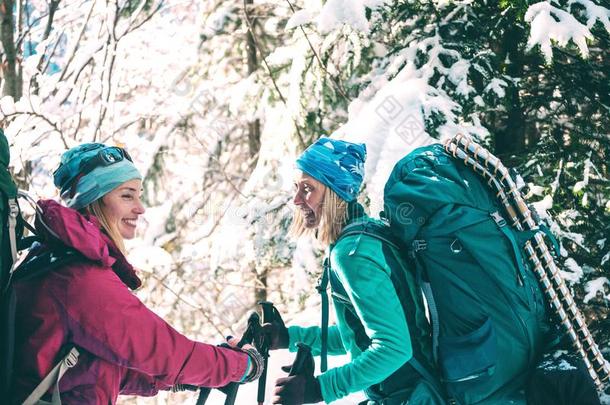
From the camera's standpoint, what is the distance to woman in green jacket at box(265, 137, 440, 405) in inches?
95.4

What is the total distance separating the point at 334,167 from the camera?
2795 millimetres

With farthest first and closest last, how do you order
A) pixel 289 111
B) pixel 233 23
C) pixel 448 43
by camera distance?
pixel 233 23, pixel 289 111, pixel 448 43

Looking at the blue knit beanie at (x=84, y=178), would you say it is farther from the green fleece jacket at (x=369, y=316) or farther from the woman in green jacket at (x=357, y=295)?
the green fleece jacket at (x=369, y=316)

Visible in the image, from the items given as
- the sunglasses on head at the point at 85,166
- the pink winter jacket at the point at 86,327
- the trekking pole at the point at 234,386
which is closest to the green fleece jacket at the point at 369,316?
the trekking pole at the point at 234,386

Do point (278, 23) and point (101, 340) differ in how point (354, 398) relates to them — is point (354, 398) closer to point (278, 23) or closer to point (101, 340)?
point (101, 340)

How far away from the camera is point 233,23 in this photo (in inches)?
369

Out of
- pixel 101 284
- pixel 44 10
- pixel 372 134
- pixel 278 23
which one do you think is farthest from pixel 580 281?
pixel 44 10

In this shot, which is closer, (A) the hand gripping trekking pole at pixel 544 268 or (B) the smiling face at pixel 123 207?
(A) the hand gripping trekking pole at pixel 544 268

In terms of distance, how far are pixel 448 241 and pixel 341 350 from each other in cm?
94

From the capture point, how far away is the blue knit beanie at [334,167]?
9.16 ft

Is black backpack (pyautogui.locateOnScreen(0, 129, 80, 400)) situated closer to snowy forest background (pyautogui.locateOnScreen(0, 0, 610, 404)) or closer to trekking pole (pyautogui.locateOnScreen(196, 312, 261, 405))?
trekking pole (pyautogui.locateOnScreen(196, 312, 261, 405))

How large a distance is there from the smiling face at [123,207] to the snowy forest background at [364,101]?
6.98ft

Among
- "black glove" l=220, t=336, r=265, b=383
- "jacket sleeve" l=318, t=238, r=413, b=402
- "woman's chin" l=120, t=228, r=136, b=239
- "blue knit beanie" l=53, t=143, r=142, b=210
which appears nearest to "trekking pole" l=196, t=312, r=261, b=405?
"black glove" l=220, t=336, r=265, b=383

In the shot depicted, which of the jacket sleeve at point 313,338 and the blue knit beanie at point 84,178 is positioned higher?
the blue knit beanie at point 84,178
